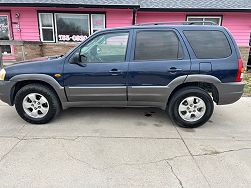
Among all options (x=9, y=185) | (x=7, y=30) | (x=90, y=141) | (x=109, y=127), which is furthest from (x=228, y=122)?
(x=7, y=30)

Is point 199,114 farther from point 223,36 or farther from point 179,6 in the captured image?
point 179,6

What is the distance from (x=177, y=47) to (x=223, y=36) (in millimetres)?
835

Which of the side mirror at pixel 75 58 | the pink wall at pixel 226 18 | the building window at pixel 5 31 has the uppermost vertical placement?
the pink wall at pixel 226 18

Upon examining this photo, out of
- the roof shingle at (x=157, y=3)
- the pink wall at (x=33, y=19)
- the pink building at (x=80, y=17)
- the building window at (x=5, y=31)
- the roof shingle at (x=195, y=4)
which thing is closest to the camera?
the roof shingle at (x=157, y=3)

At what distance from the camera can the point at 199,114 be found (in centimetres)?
392

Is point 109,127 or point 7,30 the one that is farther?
point 7,30

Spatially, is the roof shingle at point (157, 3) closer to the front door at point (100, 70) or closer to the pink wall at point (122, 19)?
the pink wall at point (122, 19)

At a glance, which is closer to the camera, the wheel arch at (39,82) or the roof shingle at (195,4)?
the wheel arch at (39,82)

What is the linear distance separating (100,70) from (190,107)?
1782 mm

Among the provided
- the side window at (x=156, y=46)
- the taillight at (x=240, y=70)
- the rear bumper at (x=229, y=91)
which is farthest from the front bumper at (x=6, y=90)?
the taillight at (x=240, y=70)

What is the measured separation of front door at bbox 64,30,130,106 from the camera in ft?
12.4

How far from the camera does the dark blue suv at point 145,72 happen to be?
12.2 ft

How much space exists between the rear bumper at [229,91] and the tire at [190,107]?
8.3 inches

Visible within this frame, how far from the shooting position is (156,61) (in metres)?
3.76
